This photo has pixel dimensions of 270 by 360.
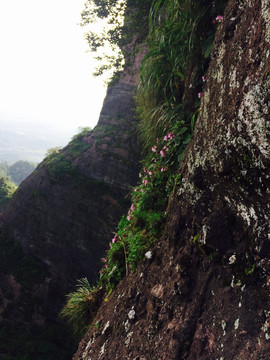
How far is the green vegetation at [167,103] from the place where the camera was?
11.7ft

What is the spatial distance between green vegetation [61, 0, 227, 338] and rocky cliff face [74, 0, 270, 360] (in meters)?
0.56

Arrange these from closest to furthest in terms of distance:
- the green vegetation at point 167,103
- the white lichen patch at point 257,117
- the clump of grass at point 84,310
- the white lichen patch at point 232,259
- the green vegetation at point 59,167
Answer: the white lichen patch at point 257,117, the white lichen patch at point 232,259, the green vegetation at point 167,103, the clump of grass at point 84,310, the green vegetation at point 59,167

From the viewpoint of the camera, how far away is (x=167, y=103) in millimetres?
4516

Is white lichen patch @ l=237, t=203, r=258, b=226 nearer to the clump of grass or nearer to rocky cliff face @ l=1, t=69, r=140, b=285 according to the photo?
the clump of grass

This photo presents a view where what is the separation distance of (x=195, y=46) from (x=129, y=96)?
28.5 feet

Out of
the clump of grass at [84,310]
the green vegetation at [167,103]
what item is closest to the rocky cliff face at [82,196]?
the clump of grass at [84,310]

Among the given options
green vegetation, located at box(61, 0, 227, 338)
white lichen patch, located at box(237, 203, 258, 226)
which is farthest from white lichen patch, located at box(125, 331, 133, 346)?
white lichen patch, located at box(237, 203, 258, 226)

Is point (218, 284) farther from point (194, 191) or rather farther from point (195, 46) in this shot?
point (195, 46)

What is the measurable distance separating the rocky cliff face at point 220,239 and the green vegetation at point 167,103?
1.85ft

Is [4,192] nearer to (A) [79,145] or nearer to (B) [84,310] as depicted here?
(A) [79,145]

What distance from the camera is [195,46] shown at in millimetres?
3889

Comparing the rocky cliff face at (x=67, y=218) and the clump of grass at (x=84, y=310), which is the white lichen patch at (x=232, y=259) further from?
the rocky cliff face at (x=67, y=218)

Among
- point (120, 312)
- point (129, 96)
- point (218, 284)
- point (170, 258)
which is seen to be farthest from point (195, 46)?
point (129, 96)

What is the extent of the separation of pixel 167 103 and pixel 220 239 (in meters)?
3.09
